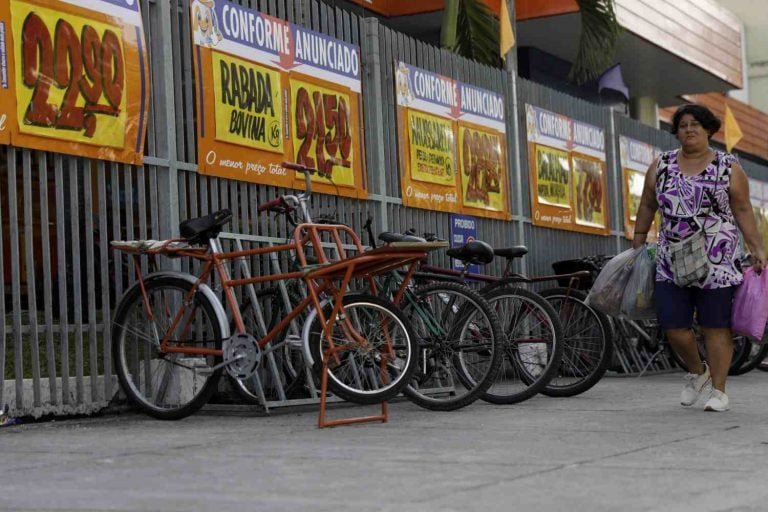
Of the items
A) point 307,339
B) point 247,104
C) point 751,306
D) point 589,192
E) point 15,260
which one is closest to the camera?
point 307,339

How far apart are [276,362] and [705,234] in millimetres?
2560

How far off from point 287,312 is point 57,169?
1.49 m

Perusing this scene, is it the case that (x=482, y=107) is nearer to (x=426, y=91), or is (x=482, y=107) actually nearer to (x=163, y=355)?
(x=426, y=91)

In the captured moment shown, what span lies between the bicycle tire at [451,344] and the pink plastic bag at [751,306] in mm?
1321

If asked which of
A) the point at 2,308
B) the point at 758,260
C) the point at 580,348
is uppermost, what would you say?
the point at 758,260

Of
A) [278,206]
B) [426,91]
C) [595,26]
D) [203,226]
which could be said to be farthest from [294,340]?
[595,26]

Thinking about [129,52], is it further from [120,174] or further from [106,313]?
[106,313]

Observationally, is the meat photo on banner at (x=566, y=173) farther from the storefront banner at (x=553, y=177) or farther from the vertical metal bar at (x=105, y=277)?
the vertical metal bar at (x=105, y=277)

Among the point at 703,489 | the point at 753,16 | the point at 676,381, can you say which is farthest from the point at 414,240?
the point at 753,16

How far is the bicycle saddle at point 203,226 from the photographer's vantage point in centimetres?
711

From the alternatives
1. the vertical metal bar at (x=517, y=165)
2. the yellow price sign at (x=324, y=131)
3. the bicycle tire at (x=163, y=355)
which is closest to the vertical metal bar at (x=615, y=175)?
the vertical metal bar at (x=517, y=165)

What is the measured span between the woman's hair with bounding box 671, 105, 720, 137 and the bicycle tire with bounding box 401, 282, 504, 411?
1522mm

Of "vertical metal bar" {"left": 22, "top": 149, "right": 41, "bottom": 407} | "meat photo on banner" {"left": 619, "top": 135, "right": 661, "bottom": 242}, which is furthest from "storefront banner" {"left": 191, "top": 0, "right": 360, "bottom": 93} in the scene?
"meat photo on banner" {"left": 619, "top": 135, "right": 661, "bottom": 242}

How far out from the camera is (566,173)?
44.2ft
